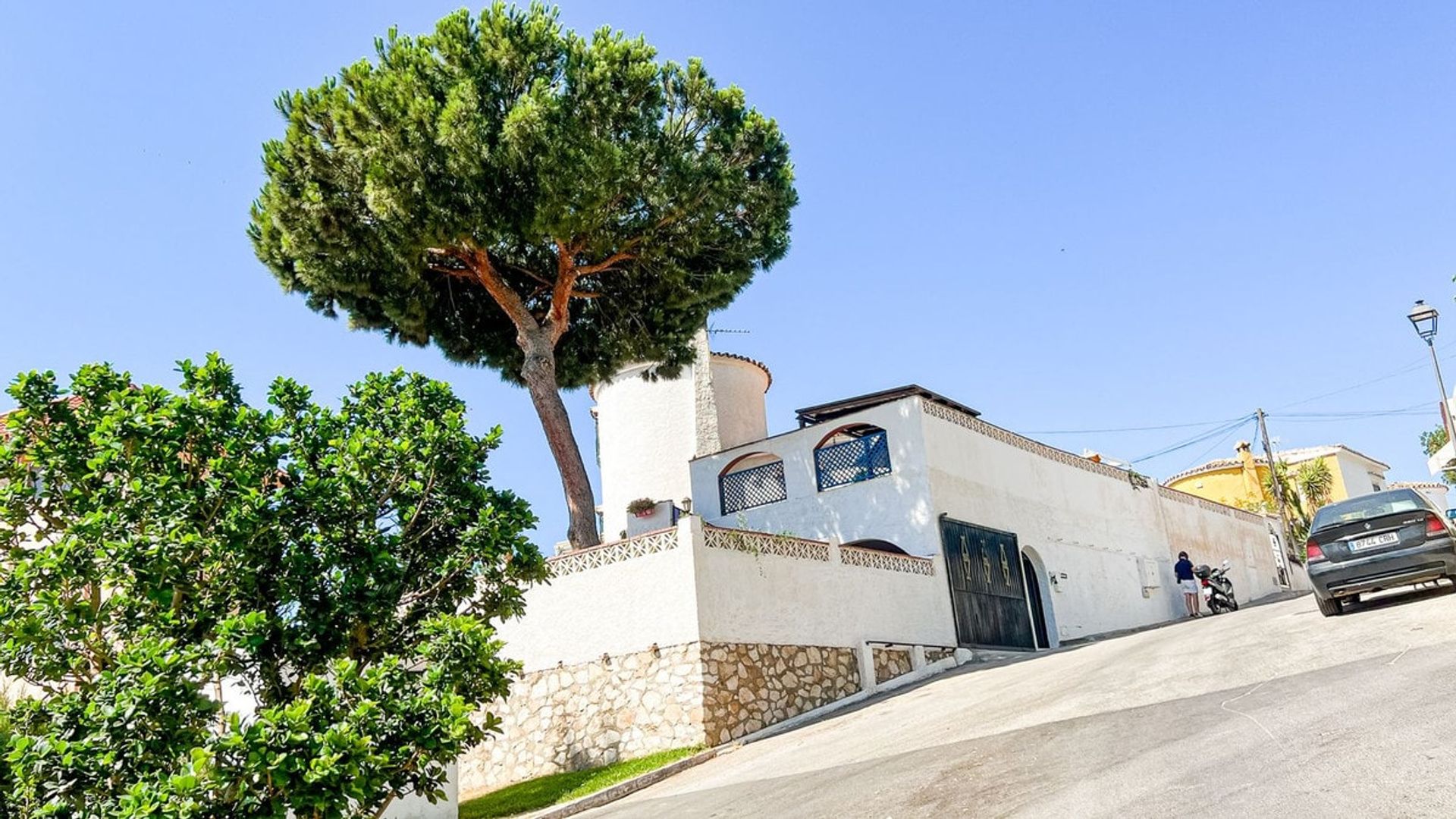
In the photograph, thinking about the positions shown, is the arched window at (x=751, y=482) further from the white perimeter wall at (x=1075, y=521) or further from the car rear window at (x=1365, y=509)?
the car rear window at (x=1365, y=509)

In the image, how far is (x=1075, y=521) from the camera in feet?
84.6

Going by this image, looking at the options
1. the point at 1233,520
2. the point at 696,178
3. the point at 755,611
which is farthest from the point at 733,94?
the point at 1233,520

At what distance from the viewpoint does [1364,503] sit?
1295 cm

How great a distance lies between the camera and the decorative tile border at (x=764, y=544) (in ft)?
52.2

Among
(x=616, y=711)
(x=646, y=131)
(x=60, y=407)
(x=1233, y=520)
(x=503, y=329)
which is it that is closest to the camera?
(x=60, y=407)

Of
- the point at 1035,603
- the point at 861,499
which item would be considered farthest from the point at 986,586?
the point at 861,499

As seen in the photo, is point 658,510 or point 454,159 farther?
point 658,510

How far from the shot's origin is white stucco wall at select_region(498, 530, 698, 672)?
50.6 feet

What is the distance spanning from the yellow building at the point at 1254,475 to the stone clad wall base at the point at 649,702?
115ft

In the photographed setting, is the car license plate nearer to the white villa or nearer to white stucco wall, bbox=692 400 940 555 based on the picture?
the white villa

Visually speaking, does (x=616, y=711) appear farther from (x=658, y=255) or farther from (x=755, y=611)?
(x=658, y=255)

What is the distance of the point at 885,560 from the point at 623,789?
7277 mm

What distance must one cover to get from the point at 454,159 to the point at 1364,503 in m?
13.9

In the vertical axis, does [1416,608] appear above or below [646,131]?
below
